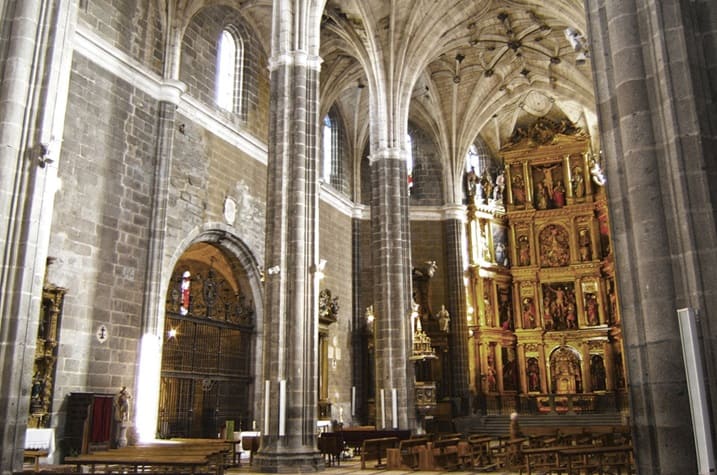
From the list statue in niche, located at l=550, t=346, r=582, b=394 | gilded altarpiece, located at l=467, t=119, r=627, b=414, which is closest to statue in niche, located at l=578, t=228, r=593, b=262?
gilded altarpiece, located at l=467, t=119, r=627, b=414

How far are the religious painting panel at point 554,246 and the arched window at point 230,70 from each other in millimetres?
15395

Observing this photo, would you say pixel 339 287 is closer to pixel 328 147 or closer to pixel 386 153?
pixel 328 147

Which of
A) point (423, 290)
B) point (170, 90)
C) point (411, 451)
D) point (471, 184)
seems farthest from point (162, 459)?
point (471, 184)

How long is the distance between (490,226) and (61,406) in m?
20.1

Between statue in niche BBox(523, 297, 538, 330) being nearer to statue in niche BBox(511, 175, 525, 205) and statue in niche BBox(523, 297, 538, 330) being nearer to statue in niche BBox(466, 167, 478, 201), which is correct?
statue in niche BBox(511, 175, 525, 205)

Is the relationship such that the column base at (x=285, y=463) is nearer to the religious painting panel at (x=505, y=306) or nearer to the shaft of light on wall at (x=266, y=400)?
the shaft of light on wall at (x=266, y=400)

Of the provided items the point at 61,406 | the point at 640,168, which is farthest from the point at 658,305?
the point at 61,406

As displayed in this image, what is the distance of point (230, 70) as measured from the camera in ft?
67.2

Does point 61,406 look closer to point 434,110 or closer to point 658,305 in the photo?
point 658,305

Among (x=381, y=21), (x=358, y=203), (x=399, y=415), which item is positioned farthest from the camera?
(x=358, y=203)

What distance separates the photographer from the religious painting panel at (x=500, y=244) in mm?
29344

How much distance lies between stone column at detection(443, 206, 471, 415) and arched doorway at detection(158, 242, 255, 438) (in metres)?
9.21

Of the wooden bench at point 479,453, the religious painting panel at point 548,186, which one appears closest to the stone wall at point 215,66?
the wooden bench at point 479,453

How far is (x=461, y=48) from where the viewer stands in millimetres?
25188
